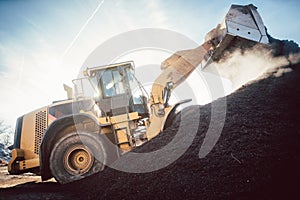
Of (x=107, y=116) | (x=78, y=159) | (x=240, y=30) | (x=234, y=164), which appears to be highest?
(x=240, y=30)

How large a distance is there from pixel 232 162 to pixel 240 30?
147 inches

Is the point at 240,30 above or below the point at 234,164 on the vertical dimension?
above

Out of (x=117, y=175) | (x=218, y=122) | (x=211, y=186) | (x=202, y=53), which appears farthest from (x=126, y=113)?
(x=211, y=186)

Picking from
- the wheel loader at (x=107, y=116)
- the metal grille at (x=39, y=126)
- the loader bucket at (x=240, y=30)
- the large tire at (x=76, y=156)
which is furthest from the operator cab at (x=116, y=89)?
the loader bucket at (x=240, y=30)

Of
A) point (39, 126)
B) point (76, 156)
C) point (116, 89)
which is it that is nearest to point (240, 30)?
point (116, 89)

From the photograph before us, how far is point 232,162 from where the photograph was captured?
2588 mm

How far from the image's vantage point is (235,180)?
229 centimetres

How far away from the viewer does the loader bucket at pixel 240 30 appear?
493 cm

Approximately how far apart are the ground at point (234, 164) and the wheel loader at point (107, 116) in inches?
39.6

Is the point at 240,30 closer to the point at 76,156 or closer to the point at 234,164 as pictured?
the point at 234,164

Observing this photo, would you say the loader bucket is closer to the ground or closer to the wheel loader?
the wheel loader

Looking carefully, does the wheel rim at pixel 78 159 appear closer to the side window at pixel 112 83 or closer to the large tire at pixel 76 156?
the large tire at pixel 76 156

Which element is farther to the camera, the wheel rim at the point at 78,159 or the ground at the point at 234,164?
the wheel rim at the point at 78,159

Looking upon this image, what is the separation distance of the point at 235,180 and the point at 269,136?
1124 millimetres
